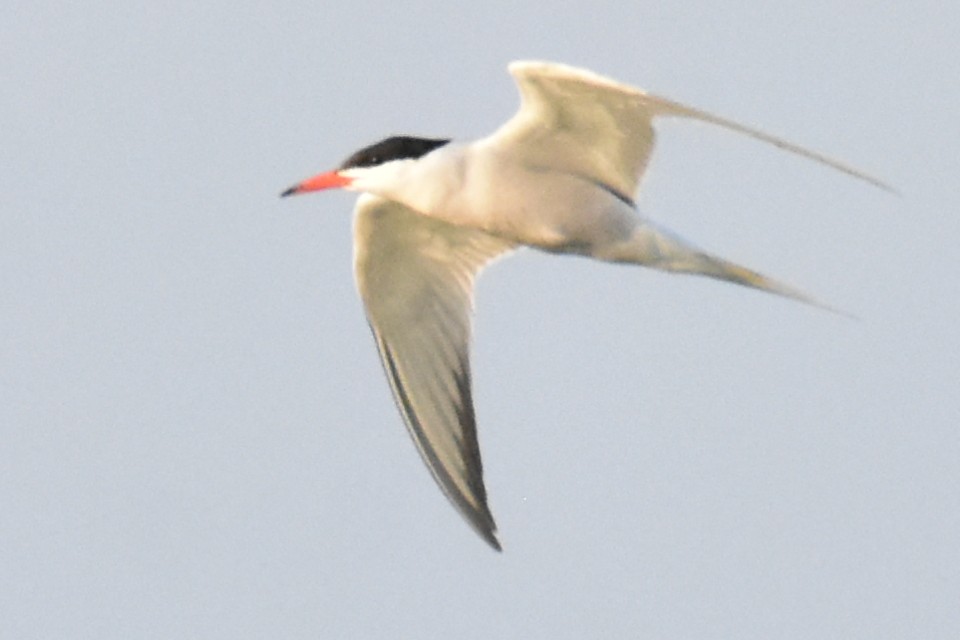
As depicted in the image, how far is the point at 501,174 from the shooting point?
8.12m

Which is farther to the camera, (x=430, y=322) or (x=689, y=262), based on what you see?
(x=430, y=322)

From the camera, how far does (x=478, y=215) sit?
318 inches

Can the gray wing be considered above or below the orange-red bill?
below

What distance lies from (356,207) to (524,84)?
138 centimetres

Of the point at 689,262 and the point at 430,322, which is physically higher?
the point at 689,262

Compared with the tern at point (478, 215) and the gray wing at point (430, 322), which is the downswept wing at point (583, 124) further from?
the gray wing at point (430, 322)

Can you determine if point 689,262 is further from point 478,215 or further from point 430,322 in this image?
point 430,322

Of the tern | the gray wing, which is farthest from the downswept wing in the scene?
the gray wing

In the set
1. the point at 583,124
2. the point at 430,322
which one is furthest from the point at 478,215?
the point at 430,322

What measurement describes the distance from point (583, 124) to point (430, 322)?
1.45 m

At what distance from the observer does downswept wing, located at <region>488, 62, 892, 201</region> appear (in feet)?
24.7

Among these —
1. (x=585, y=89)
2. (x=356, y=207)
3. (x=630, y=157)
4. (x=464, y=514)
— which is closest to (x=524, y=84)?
(x=585, y=89)

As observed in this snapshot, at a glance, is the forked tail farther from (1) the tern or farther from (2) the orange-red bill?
(2) the orange-red bill

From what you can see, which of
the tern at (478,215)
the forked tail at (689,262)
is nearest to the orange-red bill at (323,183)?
the tern at (478,215)
